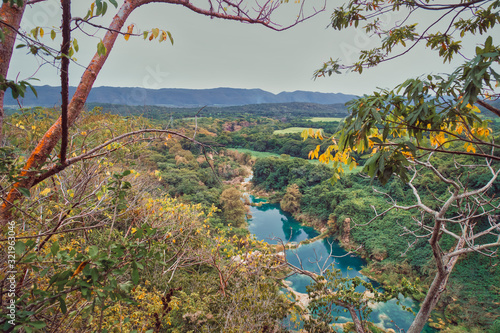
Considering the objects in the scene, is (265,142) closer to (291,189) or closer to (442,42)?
(291,189)

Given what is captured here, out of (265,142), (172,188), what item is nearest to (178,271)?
(172,188)

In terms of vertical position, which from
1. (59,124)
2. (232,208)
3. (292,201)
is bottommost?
(292,201)

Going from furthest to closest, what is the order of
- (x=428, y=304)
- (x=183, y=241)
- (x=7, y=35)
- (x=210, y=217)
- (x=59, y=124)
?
(x=210, y=217) < (x=183, y=241) < (x=428, y=304) < (x=59, y=124) < (x=7, y=35)

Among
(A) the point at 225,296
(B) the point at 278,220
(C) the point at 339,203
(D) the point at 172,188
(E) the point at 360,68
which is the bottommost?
(B) the point at 278,220

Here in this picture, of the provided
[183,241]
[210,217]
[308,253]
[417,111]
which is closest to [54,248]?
[417,111]

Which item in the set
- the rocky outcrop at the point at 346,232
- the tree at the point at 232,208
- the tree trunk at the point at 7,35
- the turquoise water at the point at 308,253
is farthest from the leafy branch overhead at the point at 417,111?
the rocky outcrop at the point at 346,232

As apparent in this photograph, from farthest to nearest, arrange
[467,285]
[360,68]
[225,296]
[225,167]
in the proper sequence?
[225,167]
[467,285]
[225,296]
[360,68]

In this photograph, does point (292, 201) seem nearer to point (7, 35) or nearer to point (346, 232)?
point (346, 232)
